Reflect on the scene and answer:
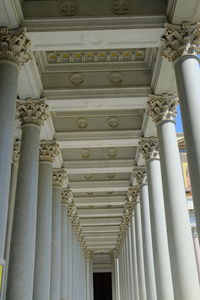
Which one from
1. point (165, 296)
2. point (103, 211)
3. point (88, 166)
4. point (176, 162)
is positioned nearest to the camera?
point (176, 162)

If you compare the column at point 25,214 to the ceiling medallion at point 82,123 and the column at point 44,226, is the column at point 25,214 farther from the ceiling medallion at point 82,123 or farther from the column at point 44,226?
the ceiling medallion at point 82,123

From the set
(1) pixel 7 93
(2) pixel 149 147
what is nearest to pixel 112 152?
(2) pixel 149 147

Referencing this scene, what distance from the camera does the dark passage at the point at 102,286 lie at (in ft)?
156

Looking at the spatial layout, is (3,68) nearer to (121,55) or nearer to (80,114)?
Result: (121,55)

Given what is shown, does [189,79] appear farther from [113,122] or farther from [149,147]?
[113,122]

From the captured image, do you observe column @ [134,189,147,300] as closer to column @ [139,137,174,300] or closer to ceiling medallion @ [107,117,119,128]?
ceiling medallion @ [107,117,119,128]

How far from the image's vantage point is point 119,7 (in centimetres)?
953

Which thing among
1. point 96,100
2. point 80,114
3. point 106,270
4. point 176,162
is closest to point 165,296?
point 176,162

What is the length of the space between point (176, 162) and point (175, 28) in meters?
3.65

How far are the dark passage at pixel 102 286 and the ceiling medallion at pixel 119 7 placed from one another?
4401 cm

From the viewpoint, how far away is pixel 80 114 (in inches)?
579

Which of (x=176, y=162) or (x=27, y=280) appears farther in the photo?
(x=176, y=162)

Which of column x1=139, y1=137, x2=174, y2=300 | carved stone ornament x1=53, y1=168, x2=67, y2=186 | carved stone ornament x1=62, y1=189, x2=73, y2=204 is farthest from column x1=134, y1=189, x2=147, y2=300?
column x1=139, y1=137, x2=174, y2=300

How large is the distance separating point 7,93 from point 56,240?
30.7ft
